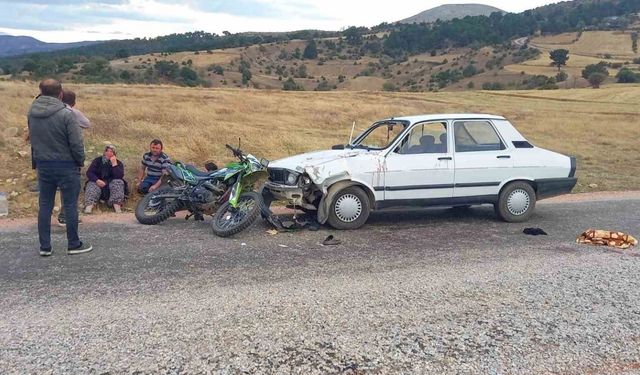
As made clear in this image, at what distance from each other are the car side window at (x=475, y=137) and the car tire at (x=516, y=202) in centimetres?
64

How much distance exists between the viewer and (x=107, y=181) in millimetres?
9531

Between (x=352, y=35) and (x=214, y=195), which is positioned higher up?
(x=352, y=35)

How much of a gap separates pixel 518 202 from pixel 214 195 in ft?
14.8

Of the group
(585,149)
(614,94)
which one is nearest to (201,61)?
(614,94)

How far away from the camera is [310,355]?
4117mm

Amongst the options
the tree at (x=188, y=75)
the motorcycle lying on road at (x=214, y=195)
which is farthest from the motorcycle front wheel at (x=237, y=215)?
the tree at (x=188, y=75)

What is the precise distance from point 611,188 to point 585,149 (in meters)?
6.96

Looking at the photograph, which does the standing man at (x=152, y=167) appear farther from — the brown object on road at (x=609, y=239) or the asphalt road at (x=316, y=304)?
the brown object on road at (x=609, y=239)

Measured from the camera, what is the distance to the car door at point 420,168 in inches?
328

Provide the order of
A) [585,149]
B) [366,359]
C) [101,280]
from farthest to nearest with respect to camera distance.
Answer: [585,149], [101,280], [366,359]

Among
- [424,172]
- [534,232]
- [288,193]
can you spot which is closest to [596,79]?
[534,232]

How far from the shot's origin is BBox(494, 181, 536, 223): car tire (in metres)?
8.79

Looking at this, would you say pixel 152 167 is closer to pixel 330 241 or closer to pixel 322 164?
pixel 322 164

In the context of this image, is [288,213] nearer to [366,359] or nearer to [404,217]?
[404,217]
